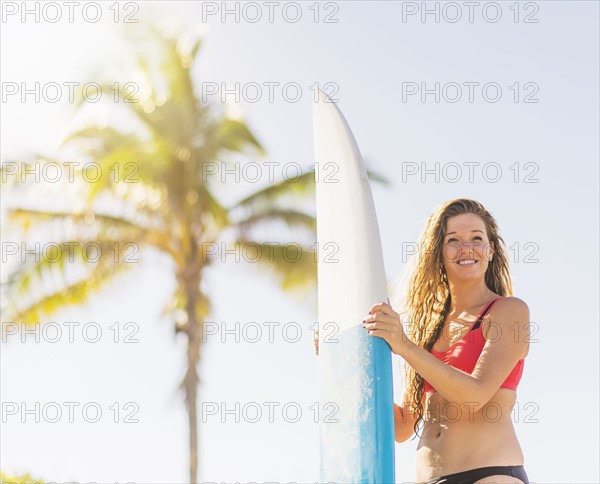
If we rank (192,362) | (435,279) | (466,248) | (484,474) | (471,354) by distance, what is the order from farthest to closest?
(192,362) < (435,279) < (466,248) < (471,354) < (484,474)

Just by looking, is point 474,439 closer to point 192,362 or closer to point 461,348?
point 461,348

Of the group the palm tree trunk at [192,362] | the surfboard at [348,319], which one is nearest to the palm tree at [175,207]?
the palm tree trunk at [192,362]

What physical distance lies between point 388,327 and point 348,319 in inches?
14.9

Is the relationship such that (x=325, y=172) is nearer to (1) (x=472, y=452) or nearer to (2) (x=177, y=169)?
(1) (x=472, y=452)

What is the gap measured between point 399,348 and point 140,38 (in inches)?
335

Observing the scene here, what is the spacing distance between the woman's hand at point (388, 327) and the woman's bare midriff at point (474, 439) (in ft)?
0.77

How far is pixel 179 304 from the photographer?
10477 millimetres

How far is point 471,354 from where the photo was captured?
2537 mm

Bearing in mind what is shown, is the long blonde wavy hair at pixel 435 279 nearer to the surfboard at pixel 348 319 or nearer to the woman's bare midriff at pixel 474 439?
the surfboard at pixel 348 319

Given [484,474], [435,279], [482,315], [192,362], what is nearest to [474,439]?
[484,474]

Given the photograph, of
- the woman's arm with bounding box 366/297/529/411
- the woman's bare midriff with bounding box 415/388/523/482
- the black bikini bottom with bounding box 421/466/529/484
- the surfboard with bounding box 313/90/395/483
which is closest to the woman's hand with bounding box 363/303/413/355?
the woman's arm with bounding box 366/297/529/411

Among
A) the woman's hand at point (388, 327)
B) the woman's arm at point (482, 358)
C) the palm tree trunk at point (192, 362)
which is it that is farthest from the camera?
the palm tree trunk at point (192, 362)

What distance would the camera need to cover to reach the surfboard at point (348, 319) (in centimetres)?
276

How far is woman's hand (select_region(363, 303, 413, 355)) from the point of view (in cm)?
252
